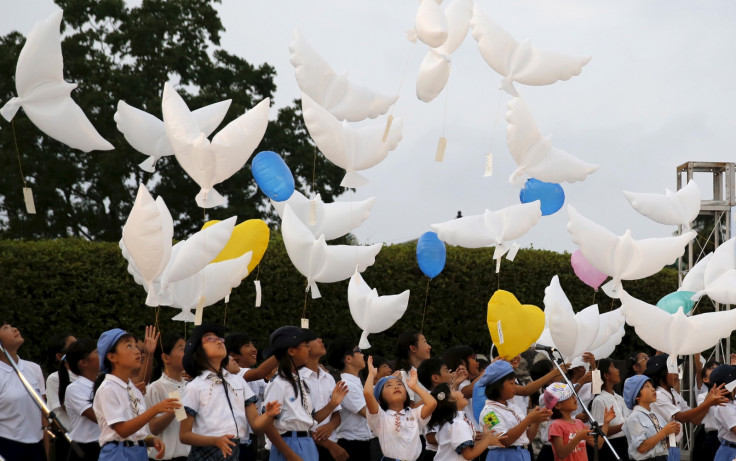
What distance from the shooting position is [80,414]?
18.1 ft

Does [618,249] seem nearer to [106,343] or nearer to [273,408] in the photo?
[273,408]

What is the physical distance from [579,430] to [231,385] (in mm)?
2429

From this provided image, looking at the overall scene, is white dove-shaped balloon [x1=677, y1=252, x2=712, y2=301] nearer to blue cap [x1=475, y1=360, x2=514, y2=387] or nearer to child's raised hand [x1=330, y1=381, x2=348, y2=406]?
blue cap [x1=475, y1=360, x2=514, y2=387]

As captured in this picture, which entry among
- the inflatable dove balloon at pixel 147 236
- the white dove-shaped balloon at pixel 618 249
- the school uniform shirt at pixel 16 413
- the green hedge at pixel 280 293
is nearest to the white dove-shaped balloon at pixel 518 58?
the white dove-shaped balloon at pixel 618 249

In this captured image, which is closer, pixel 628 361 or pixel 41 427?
pixel 41 427

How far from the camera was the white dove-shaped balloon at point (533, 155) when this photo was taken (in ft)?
22.2

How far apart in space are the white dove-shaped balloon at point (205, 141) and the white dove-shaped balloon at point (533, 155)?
1885mm

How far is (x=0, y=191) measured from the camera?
14.7m

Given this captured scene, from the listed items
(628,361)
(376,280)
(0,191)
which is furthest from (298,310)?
(0,191)

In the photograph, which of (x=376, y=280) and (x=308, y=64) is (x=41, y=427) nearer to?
(x=308, y=64)

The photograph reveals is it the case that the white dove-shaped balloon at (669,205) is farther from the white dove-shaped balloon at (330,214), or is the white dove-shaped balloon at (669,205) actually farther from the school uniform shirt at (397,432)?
the school uniform shirt at (397,432)

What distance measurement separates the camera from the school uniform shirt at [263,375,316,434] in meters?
5.66

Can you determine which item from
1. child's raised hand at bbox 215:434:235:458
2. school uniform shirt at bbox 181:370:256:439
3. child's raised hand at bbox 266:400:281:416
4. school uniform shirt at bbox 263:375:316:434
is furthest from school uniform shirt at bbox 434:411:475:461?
child's raised hand at bbox 215:434:235:458

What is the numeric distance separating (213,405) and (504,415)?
1.85 metres
